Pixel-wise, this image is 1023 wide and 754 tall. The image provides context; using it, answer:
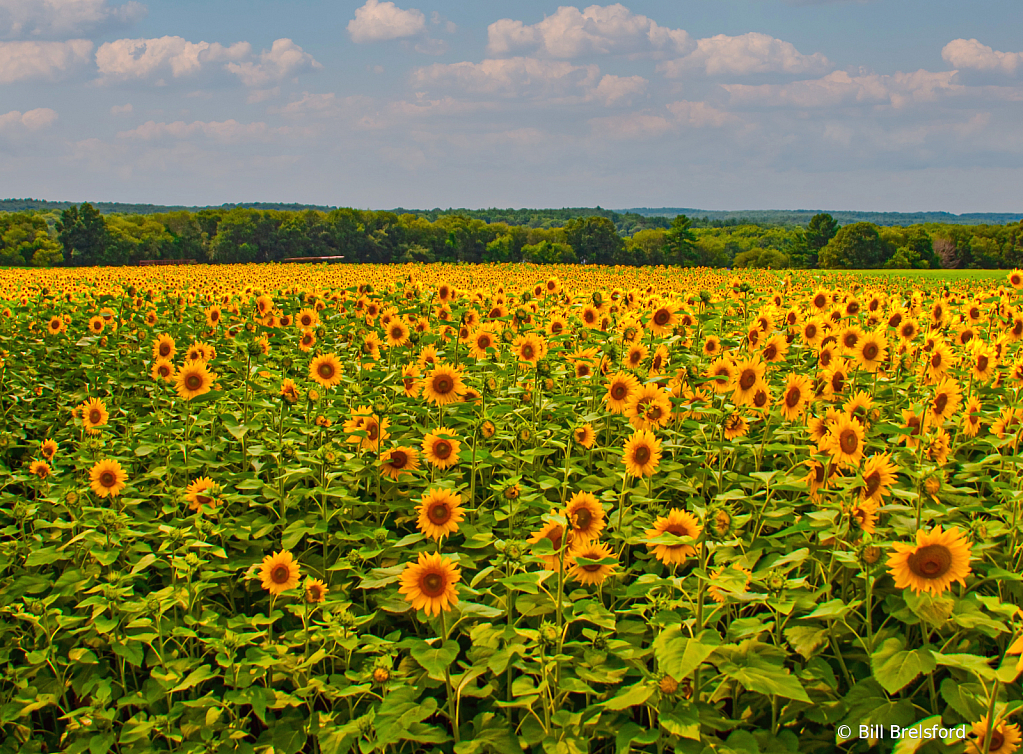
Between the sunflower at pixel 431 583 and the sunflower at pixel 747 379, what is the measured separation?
2.50m

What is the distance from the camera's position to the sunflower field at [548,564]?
2.72 m

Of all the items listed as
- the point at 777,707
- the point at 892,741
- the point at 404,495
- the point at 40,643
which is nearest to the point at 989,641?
the point at 892,741

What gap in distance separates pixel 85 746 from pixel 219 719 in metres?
0.58

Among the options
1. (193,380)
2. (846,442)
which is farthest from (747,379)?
(193,380)

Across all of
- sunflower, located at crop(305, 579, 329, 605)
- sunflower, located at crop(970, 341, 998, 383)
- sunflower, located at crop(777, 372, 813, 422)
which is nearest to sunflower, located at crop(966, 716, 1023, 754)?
sunflower, located at crop(777, 372, 813, 422)

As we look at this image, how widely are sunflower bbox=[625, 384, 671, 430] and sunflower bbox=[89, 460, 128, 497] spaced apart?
343 centimetres

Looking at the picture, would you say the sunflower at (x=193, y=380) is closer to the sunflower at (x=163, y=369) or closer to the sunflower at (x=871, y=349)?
A: the sunflower at (x=163, y=369)

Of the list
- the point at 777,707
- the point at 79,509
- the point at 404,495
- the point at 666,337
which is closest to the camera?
the point at 777,707

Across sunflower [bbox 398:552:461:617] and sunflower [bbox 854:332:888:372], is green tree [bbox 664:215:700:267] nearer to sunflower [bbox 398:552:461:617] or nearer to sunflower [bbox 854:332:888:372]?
sunflower [bbox 854:332:888:372]

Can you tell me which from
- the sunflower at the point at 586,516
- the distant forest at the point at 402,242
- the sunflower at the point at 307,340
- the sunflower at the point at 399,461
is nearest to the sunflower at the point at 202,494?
the sunflower at the point at 399,461

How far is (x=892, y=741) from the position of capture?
8.73 ft

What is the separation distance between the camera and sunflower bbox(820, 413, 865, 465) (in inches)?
136

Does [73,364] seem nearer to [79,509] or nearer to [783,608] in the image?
[79,509]

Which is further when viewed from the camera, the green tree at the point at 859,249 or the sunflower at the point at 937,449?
the green tree at the point at 859,249
